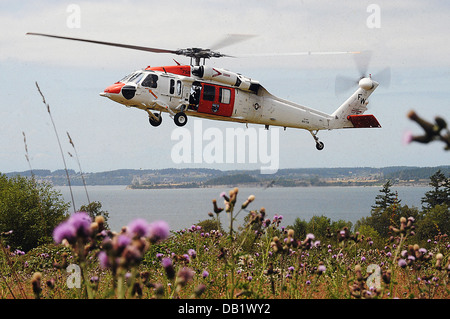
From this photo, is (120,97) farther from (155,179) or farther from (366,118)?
(366,118)

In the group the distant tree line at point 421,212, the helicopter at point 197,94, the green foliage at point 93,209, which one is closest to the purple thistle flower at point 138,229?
the green foliage at point 93,209

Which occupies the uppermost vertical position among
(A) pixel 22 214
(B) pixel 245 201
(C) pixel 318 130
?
(C) pixel 318 130

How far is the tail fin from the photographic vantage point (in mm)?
22594

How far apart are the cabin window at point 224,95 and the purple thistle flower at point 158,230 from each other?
559 inches

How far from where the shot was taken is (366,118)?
75.4ft

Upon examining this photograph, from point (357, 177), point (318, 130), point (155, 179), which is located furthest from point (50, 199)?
point (318, 130)

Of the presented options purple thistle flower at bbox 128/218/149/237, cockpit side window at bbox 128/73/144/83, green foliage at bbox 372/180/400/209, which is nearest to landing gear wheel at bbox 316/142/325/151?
cockpit side window at bbox 128/73/144/83

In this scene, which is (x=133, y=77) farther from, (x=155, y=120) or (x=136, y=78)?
(x=155, y=120)

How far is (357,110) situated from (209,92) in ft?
30.6

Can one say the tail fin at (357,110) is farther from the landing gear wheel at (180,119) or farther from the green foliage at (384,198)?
the green foliage at (384,198)

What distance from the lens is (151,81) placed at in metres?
16.3

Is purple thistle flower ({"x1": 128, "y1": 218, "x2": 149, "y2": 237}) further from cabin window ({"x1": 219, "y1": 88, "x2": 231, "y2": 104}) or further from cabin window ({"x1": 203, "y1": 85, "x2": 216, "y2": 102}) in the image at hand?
cabin window ({"x1": 219, "y1": 88, "x2": 231, "y2": 104})
